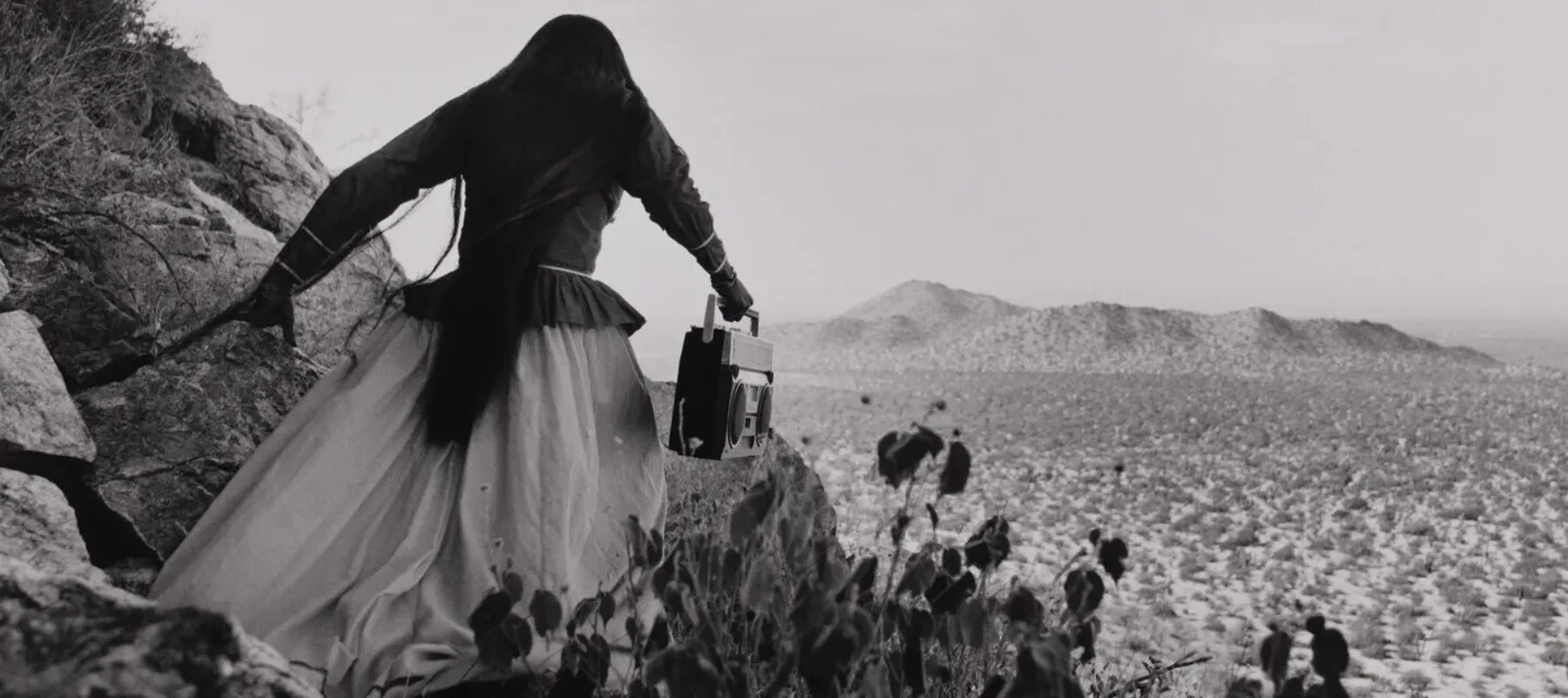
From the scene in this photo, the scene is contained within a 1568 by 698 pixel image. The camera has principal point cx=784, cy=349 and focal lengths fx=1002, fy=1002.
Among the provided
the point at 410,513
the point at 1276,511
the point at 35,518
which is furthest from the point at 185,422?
the point at 1276,511

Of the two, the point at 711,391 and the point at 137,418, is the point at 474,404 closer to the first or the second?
the point at 711,391

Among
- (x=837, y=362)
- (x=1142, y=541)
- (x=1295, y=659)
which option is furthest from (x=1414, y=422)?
(x=837, y=362)

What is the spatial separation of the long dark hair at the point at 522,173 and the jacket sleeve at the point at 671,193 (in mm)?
56

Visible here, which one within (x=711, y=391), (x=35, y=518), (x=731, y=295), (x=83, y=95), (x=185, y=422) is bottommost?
(x=35, y=518)

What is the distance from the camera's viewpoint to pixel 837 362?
4550 cm

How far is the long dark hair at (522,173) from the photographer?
3.04 meters

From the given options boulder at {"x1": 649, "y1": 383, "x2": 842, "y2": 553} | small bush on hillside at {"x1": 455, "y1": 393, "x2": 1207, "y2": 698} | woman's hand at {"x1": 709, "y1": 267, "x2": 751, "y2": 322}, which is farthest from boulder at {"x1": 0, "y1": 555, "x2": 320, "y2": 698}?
boulder at {"x1": 649, "y1": 383, "x2": 842, "y2": 553}

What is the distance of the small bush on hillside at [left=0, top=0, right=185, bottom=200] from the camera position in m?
5.02

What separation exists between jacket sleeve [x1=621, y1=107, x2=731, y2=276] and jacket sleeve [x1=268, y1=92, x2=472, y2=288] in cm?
58

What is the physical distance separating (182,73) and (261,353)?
484 cm

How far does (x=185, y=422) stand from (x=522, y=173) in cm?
162

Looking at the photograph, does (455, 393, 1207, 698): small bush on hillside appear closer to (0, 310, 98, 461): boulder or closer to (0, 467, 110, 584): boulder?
(0, 467, 110, 584): boulder

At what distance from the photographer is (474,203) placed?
3.20 metres

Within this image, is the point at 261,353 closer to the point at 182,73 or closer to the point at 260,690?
the point at 260,690
